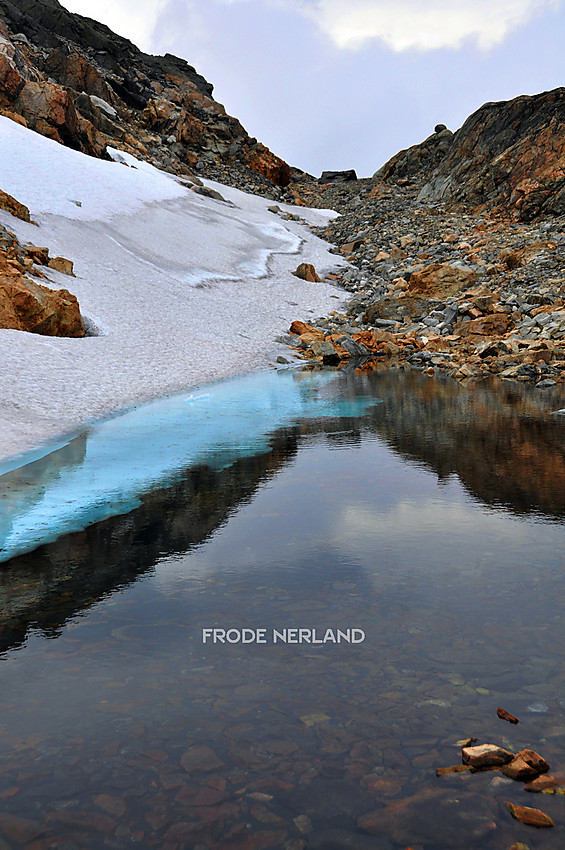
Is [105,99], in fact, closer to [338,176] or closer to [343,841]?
[338,176]

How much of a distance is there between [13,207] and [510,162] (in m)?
37.9

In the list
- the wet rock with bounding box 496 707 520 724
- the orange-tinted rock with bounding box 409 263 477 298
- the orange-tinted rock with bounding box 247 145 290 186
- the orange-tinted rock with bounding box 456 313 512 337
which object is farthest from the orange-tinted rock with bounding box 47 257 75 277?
the orange-tinted rock with bounding box 247 145 290 186

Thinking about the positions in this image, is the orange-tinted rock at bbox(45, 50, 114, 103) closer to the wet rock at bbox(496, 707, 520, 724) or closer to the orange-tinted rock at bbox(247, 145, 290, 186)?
the orange-tinted rock at bbox(247, 145, 290, 186)

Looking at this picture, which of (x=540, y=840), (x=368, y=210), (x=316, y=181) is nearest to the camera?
(x=540, y=840)

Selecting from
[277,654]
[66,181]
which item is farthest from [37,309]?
[66,181]

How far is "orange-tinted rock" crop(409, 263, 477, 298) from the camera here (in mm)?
29766

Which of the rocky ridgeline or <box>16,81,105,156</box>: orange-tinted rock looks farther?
<box>16,81,105,156</box>: orange-tinted rock

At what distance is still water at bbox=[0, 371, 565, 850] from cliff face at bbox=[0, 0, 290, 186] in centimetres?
4212

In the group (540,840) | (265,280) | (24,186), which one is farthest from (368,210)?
(540,840)

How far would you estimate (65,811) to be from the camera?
283 centimetres

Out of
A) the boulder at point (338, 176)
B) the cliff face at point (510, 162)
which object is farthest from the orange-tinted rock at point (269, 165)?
the cliff face at point (510, 162)

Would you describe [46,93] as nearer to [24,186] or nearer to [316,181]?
[24,186]

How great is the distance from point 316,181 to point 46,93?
154 ft

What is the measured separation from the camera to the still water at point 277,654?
9.21 feet
